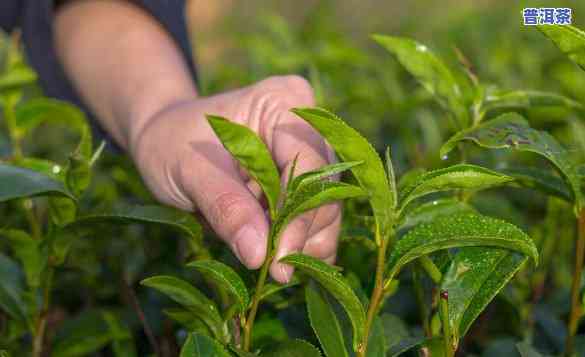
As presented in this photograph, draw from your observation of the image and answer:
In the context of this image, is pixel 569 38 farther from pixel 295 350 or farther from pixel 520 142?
pixel 295 350

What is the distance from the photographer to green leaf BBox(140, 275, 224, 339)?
34.3 inches

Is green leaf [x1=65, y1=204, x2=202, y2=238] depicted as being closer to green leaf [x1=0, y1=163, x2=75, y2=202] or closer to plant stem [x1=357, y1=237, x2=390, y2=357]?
green leaf [x1=0, y1=163, x2=75, y2=202]

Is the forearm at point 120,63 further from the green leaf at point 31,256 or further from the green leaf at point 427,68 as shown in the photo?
the green leaf at point 427,68

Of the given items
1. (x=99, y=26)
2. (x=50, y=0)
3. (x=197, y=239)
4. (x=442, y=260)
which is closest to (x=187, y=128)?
(x=197, y=239)

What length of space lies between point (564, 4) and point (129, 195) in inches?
92.8

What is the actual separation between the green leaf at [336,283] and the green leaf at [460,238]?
0.17 ft

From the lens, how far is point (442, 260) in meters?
0.90

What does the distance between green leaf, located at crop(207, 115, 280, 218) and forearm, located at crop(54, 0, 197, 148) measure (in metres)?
0.52

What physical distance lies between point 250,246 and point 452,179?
238mm

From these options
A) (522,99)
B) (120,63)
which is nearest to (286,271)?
(522,99)

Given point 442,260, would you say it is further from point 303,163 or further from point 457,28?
point 457,28

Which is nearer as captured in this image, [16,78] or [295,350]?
[295,350]

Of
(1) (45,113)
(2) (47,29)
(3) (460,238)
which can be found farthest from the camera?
(2) (47,29)

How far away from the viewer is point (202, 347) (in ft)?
2.61
